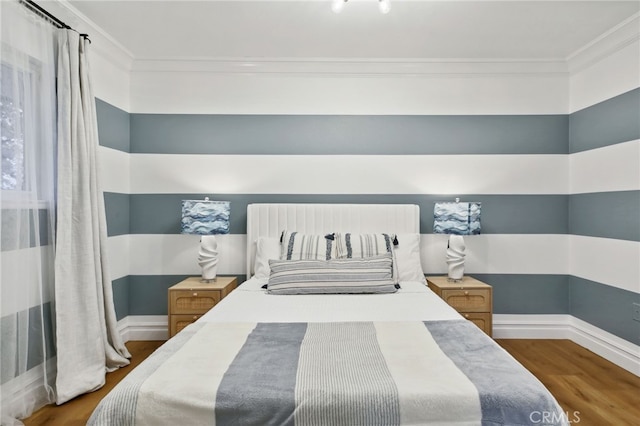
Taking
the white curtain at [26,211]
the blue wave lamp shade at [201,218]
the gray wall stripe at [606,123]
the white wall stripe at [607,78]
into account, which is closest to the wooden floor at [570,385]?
the white curtain at [26,211]

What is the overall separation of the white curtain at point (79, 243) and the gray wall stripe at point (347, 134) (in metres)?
0.84

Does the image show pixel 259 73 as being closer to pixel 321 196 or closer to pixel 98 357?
pixel 321 196

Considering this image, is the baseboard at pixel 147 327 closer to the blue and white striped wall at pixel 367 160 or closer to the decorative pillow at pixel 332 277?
the blue and white striped wall at pixel 367 160

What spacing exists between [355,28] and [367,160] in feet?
3.80

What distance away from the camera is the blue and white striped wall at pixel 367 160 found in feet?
11.8

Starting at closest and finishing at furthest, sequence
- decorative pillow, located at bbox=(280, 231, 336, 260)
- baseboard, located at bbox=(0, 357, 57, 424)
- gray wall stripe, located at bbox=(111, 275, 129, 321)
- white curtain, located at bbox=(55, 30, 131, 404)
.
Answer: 1. baseboard, located at bbox=(0, 357, 57, 424)
2. white curtain, located at bbox=(55, 30, 131, 404)
3. decorative pillow, located at bbox=(280, 231, 336, 260)
4. gray wall stripe, located at bbox=(111, 275, 129, 321)

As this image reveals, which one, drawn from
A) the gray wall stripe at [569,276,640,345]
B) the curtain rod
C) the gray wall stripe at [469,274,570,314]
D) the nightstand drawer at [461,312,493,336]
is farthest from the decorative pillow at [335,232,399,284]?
the curtain rod

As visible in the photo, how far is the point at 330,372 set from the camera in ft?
4.83

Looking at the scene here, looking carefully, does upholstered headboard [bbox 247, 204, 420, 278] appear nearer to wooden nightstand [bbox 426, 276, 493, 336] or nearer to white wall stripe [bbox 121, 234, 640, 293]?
white wall stripe [bbox 121, 234, 640, 293]

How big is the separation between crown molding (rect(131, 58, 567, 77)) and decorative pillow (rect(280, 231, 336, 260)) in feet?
5.17

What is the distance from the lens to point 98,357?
2654mm

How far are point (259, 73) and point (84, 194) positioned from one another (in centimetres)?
187

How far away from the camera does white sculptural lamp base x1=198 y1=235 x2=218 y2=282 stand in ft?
10.6

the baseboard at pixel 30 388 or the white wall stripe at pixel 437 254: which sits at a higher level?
the white wall stripe at pixel 437 254
